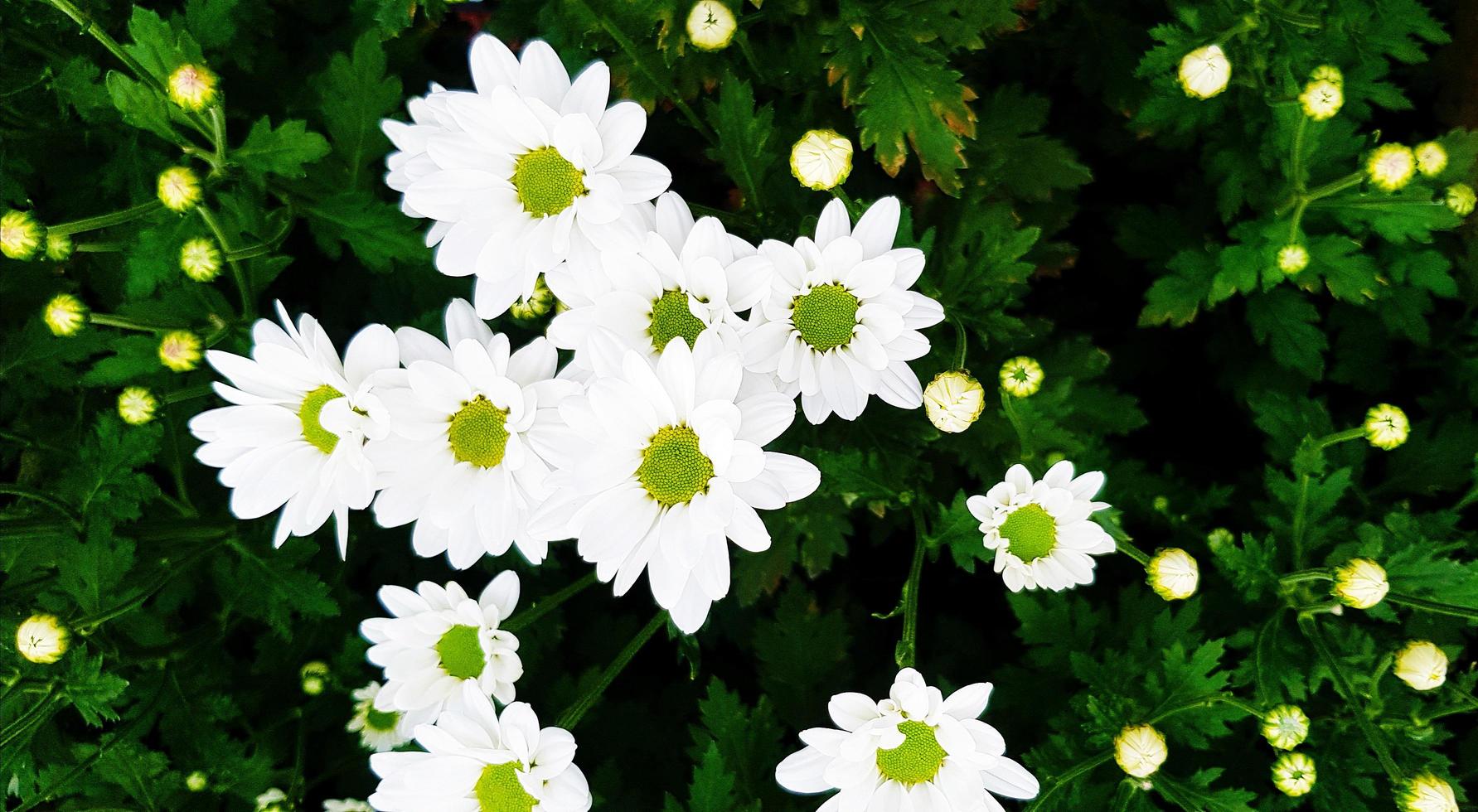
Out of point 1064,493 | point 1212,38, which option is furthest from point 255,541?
point 1212,38

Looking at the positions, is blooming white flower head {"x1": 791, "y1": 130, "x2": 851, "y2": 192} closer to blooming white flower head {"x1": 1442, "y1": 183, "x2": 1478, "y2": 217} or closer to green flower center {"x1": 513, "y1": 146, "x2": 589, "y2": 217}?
green flower center {"x1": 513, "y1": 146, "x2": 589, "y2": 217}

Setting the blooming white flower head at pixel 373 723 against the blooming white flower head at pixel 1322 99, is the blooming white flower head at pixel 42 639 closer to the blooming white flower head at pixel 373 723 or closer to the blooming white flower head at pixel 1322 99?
the blooming white flower head at pixel 373 723

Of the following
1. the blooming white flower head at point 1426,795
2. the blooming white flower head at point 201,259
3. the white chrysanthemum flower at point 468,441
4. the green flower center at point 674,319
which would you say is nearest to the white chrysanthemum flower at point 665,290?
the green flower center at point 674,319

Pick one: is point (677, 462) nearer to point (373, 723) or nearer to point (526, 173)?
point (526, 173)

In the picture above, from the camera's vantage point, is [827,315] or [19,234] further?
[19,234]

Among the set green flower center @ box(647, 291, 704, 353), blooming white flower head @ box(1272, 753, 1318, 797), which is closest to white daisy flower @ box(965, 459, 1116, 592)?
blooming white flower head @ box(1272, 753, 1318, 797)

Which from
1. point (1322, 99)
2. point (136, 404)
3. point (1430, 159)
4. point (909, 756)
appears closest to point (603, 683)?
point (909, 756)

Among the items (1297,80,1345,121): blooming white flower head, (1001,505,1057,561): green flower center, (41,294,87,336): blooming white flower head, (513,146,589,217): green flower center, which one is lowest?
→ (1001,505,1057,561): green flower center
